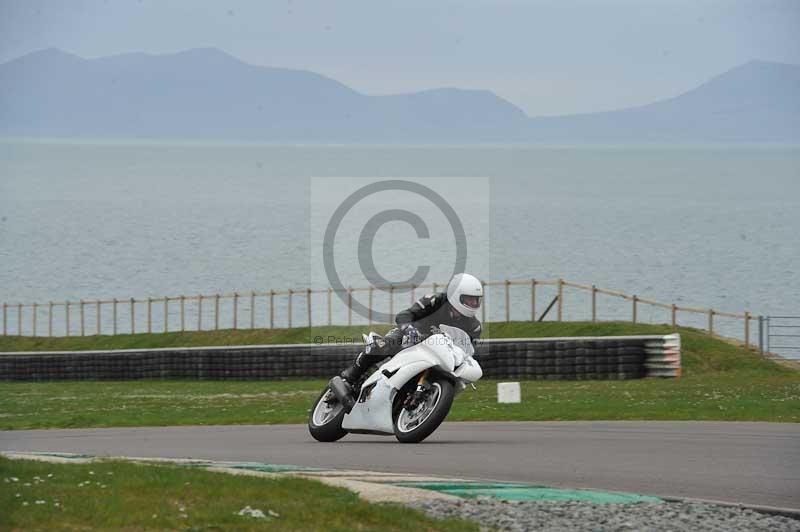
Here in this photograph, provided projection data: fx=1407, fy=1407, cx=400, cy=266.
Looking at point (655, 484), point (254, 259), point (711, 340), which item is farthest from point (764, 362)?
point (254, 259)

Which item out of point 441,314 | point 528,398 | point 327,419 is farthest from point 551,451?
point 528,398

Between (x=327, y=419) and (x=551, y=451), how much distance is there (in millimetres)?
2832

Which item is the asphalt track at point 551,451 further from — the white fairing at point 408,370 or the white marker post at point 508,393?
the white marker post at point 508,393

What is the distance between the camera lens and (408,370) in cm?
1449

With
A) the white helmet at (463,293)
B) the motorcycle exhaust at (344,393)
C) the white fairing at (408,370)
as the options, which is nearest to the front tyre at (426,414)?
the white fairing at (408,370)

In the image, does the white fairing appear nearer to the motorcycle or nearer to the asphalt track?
the motorcycle

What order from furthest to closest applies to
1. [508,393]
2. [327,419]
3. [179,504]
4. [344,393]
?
[508,393]
[327,419]
[344,393]
[179,504]

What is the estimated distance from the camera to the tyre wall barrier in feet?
99.4

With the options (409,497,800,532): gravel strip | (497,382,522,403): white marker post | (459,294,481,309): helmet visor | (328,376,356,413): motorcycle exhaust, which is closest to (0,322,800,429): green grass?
(497,382,522,403): white marker post

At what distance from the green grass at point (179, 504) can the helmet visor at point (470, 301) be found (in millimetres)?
3937

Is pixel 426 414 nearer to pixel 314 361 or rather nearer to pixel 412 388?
pixel 412 388

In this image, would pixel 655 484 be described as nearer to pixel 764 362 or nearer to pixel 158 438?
pixel 158 438

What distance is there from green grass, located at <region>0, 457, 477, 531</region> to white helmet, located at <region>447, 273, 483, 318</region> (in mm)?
3925

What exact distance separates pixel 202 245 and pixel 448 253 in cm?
4763
